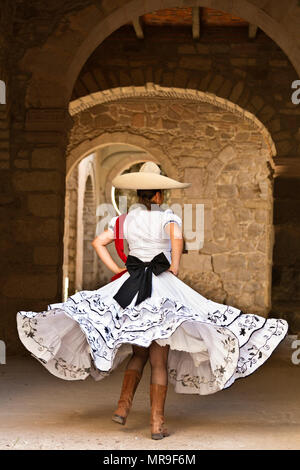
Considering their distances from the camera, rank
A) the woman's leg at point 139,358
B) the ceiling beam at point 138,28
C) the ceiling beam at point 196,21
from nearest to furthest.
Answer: the woman's leg at point 139,358 < the ceiling beam at point 196,21 < the ceiling beam at point 138,28

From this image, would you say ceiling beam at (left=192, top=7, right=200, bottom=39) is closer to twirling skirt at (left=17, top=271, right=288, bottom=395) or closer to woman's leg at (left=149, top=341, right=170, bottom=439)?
twirling skirt at (left=17, top=271, right=288, bottom=395)

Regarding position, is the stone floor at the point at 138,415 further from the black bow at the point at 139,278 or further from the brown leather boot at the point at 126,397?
the black bow at the point at 139,278

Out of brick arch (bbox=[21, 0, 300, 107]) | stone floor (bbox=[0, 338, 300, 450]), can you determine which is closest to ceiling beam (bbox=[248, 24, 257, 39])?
brick arch (bbox=[21, 0, 300, 107])

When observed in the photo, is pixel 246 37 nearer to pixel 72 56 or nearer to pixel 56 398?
pixel 72 56

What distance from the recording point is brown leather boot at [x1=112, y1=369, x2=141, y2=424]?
3.93 meters

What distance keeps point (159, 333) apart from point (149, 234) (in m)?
0.67

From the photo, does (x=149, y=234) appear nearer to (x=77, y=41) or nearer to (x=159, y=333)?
(x=159, y=333)

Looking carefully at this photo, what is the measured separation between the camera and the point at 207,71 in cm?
956

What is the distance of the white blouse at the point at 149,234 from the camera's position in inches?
164

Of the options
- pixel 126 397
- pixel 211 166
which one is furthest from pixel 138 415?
pixel 211 166

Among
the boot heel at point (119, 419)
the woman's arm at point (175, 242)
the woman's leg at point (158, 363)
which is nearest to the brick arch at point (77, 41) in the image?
the woman's arm at point (175, 242)

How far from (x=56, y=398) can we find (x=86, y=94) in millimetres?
5425

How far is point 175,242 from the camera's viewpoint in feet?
13.4

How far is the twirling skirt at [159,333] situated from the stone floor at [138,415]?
302mm
